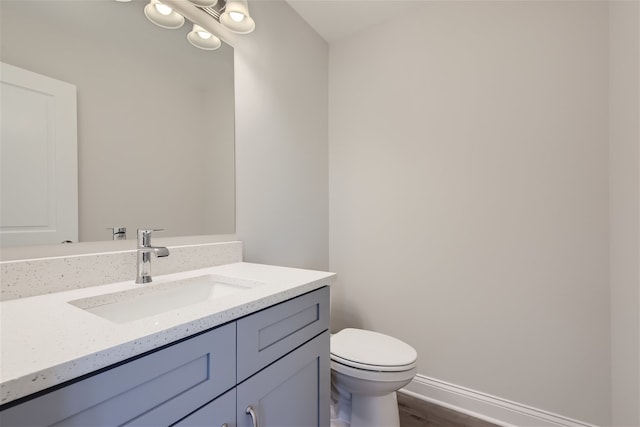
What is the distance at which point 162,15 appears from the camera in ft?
3.72

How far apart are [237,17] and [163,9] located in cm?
32

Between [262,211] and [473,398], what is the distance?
1.54m

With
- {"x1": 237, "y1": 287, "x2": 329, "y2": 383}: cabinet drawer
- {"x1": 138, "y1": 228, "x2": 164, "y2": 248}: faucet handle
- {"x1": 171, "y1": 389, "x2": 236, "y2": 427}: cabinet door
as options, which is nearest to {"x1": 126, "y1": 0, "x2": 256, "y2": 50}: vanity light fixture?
{"x1": 138, "y1": 228, "x2": 164, "y2": 248}: faucet handle

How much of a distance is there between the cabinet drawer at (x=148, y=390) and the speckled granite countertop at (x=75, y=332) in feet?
0.08

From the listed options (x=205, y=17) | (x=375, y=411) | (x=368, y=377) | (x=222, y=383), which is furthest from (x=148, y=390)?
(x=205, y=17)

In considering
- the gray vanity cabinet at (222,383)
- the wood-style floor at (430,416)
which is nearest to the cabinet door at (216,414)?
the gray vanity cabinet at (222,383)

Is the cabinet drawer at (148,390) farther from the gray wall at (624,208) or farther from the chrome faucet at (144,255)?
the gray wall at (624,208)

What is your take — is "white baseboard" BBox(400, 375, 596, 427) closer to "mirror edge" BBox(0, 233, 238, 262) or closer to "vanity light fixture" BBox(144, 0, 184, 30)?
"mirror edge" BBox(0, 233, 238, 262)

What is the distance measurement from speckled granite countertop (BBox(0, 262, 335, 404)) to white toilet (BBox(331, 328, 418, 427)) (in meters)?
0.61

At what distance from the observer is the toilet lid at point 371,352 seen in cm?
123

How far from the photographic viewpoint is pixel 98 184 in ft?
3.15

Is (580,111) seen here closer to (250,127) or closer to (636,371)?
(636,371)

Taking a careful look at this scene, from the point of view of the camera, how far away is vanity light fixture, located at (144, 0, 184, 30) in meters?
1.10

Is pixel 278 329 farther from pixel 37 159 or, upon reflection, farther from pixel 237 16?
pixel 237 16
